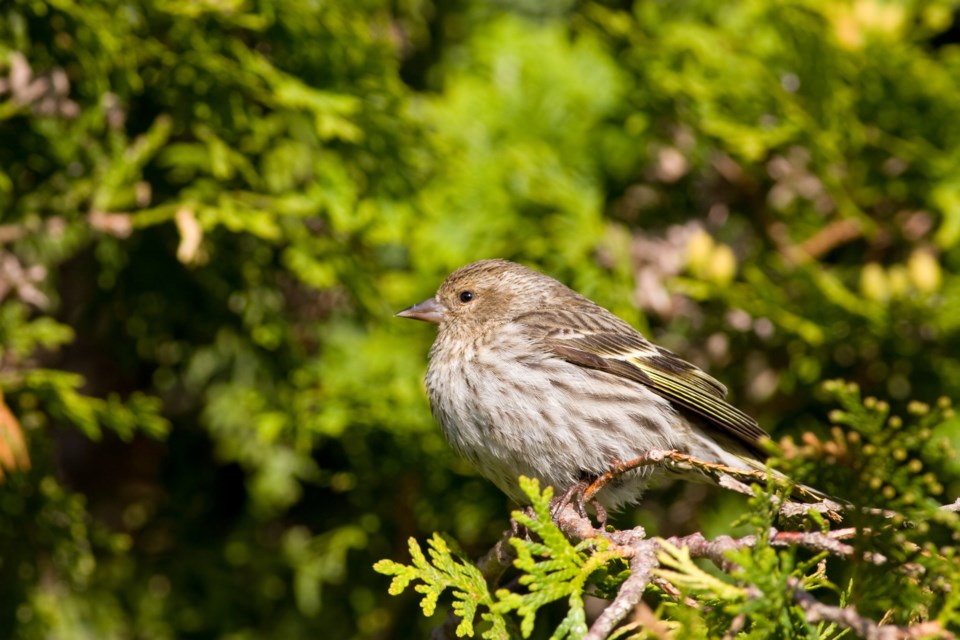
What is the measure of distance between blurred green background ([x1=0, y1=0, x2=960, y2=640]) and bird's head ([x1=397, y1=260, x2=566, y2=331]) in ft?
1.00

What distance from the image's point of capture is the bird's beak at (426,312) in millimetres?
4547

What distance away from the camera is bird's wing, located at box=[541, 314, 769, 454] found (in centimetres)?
400

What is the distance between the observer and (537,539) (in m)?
3.96

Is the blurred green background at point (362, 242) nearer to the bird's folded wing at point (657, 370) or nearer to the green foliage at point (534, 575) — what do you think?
the bird's folded wing at point (657, 370)

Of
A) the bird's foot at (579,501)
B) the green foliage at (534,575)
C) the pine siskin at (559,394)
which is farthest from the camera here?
the pine siskin at (559,394)

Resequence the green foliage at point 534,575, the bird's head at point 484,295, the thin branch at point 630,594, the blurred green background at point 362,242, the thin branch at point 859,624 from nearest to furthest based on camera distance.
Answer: the thin branch at point 859,624, the thin branch at point 630,594, the green foliage at point 534,575, the blurred green background at point 362,242, the bird's head at point 484,295

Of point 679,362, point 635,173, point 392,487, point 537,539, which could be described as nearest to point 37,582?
point 392,487

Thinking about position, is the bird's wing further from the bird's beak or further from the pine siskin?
the bird's beak

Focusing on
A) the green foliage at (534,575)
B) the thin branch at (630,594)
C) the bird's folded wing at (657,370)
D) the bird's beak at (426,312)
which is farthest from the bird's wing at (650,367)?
the thin branch at (630,594)

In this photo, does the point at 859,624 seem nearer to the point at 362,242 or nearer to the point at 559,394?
the point at 559,394

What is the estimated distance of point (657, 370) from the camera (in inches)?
167

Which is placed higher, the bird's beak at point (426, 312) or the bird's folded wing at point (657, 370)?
the bird's folded wing at point (657, 370)

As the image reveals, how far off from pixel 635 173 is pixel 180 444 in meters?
2.66

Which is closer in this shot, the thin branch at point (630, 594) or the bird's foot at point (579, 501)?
the thin branch at point (630, 594)
